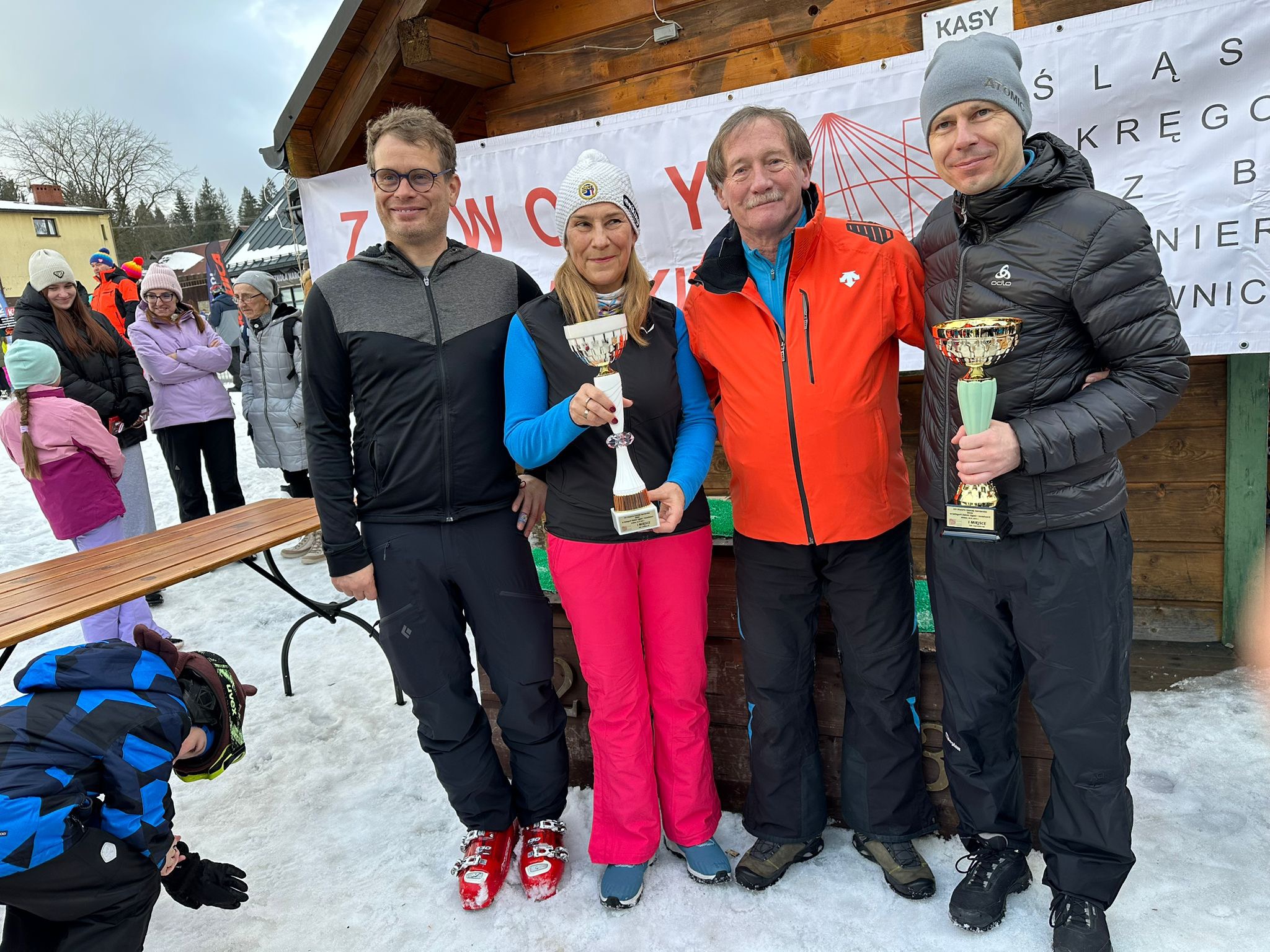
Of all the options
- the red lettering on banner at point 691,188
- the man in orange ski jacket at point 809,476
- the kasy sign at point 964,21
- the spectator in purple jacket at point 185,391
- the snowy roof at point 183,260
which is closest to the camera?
the man in orange ski jacket at point 809,476

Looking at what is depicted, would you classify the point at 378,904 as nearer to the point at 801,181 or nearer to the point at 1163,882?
the point at 1163,882

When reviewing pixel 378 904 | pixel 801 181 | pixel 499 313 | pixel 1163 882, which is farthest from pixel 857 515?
pixel 378 904

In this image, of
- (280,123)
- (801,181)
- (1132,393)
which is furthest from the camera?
(280,123)

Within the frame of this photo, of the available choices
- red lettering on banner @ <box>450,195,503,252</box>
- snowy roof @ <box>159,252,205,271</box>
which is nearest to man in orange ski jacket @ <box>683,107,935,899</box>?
red lettering on banner @ <box>450,195,503,252</box>

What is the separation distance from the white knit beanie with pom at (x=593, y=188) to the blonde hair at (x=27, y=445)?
3.33m

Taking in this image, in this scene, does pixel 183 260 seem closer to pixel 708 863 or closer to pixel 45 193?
pixel 45 193

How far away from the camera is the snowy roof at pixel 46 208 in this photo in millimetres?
33875

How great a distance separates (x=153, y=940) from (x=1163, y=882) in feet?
9.55

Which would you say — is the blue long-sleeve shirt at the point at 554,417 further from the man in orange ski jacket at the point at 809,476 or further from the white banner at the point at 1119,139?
the white banner at the point at 1119,139

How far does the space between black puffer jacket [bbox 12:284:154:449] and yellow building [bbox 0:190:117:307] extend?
35.2m

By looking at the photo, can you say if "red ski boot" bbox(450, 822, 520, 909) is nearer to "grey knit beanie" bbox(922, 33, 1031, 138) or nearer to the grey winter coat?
"grey knit beanie" bbox(922, 33, 1031, 138)

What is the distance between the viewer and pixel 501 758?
2.85 metres

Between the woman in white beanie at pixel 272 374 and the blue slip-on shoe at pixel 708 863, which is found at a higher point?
the woman in white beanie at pixel 272 374

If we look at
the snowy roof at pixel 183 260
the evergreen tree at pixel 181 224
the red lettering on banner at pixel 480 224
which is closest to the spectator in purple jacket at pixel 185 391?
the red lettering on banner at pixel 480 224
